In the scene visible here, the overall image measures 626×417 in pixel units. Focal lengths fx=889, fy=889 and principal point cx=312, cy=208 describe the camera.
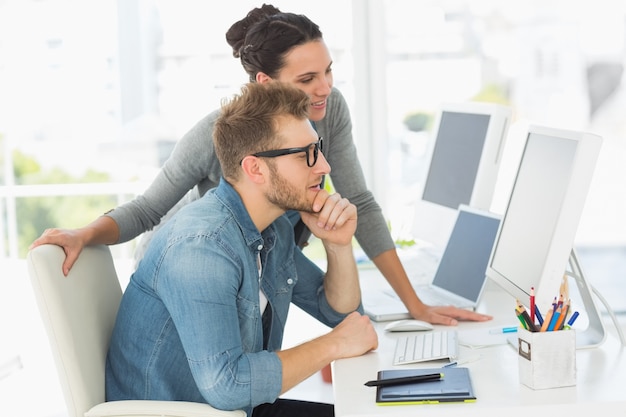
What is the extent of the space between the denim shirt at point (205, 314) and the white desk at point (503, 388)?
0.54 feet

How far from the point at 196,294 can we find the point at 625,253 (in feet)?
14.8

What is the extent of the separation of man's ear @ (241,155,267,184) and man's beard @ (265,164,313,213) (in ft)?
0.06

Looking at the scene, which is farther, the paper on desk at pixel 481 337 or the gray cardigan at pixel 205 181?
the gray cardigan at pixel 205 181

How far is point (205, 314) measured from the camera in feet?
5.01

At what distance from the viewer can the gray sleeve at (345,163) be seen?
2.31 meters

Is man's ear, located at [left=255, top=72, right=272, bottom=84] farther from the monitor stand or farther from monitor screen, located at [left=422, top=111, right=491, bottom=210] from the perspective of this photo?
the monitor stand

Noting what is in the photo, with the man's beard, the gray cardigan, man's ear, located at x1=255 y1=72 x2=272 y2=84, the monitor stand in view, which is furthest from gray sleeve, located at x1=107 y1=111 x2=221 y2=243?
the monitor stand

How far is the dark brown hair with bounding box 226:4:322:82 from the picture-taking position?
212 centimetres

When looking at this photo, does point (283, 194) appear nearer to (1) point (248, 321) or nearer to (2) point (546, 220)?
(1) point (248, 321)

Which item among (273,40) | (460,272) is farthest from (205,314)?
(460,272)

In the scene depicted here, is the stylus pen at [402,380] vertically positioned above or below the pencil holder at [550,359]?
below

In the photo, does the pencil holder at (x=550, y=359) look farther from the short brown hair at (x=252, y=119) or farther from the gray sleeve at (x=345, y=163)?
the gray sleeve at (x=345, y=163)

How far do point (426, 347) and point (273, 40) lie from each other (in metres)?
0.84

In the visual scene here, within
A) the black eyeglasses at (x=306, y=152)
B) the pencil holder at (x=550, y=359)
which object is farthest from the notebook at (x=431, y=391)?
the black eyeglasses at (x=306, y=152)
